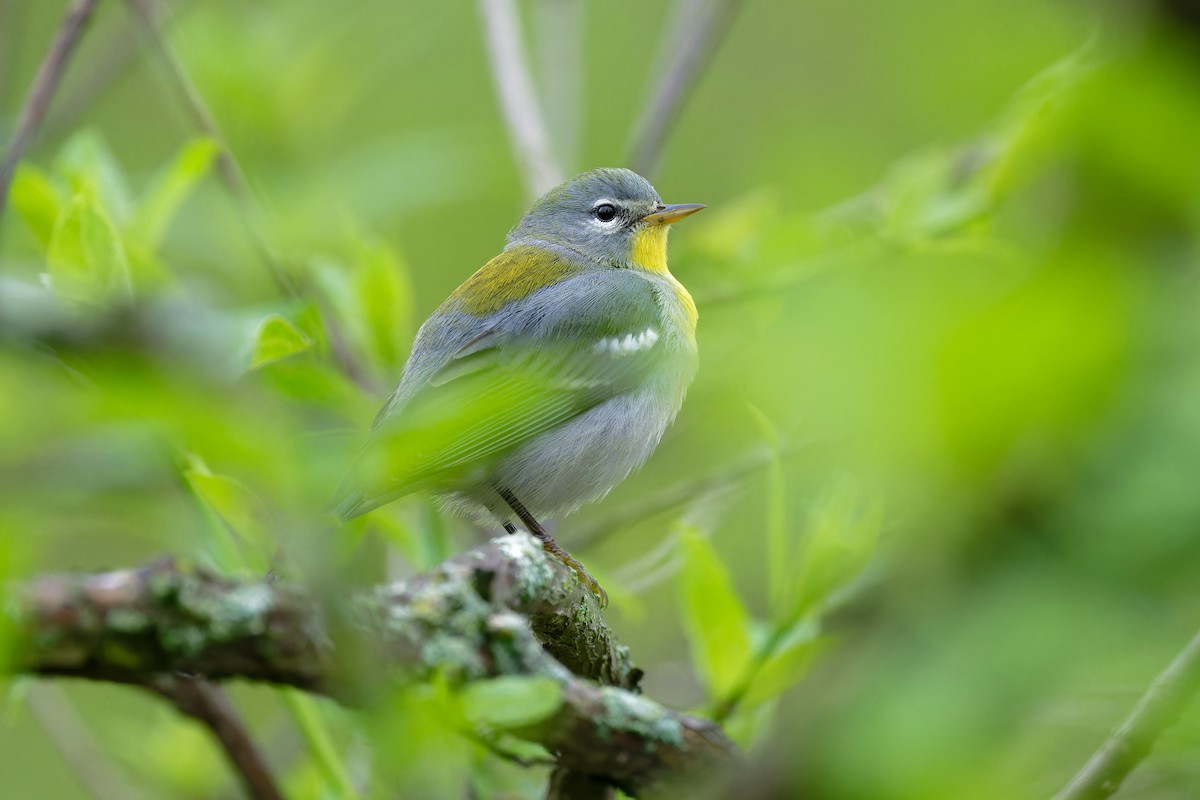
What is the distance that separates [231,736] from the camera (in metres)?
2.35

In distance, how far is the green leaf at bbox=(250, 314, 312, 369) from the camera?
1.57m

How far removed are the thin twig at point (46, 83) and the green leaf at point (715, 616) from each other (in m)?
1.47

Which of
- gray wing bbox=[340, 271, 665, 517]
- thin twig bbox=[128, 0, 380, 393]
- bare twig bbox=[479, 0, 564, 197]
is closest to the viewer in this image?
thin twig bbox=[128, 0, 380, 393]

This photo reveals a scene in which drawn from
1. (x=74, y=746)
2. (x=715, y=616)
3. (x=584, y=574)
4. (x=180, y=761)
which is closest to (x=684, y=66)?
(x=584, y=574)

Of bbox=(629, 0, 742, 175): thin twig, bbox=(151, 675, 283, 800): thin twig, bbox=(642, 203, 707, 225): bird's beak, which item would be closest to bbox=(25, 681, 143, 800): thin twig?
bbox=(151, 675, 283, 800): thin twig

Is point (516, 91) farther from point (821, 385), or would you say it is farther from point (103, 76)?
point (821, 385)

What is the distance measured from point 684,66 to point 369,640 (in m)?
3.06

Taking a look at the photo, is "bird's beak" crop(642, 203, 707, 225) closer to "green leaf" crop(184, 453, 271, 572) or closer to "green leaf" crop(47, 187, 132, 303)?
"green leaf" crop(184, 453, 271, 572)

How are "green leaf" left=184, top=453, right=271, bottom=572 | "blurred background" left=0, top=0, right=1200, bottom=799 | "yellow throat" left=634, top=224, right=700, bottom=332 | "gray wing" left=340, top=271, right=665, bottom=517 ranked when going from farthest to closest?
"yellow throat" left=634, top=224, right=700, bottom=332 < "gray wing" left=340, top=271, right=665, bottom=517 < "green leaf" left=184, top=453, right=271, bottom=572 < "blurred background" left=0, top=0, right=1200, bottom=799

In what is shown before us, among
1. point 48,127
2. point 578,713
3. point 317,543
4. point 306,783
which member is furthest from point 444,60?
point 317,543

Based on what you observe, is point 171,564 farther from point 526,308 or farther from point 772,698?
point 526,308

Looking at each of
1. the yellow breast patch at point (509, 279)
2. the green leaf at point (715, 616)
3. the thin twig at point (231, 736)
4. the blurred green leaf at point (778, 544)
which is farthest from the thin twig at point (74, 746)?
the blurred green leaf at point (778, 544)

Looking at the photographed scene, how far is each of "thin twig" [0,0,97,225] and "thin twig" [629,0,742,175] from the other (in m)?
1.70

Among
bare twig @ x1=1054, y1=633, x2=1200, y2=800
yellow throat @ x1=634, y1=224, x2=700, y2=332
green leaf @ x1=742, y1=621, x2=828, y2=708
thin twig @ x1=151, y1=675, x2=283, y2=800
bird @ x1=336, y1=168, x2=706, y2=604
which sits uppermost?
yellow throat @ x1=634, y1=224, x2=700, y2=332
